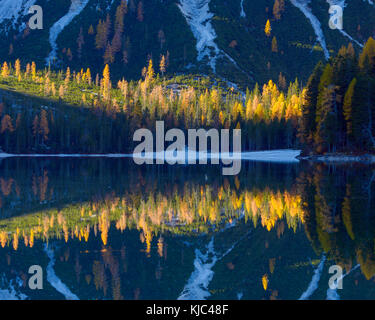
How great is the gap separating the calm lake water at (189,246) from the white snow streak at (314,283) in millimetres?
53

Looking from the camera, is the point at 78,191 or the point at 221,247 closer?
the point at 221,247

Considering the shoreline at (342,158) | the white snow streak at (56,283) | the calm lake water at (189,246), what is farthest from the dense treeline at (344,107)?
the white snow streak at (56,283)

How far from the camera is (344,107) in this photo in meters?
75.1

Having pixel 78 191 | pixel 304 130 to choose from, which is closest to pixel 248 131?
pixel 304 130

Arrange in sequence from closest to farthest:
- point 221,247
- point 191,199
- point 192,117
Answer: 1. point 221,247
2. point 191,199
3. point 192,117

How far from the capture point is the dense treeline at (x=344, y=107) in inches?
2881

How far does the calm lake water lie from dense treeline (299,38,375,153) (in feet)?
156

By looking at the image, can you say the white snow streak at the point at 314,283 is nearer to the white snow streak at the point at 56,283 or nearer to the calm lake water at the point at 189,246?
the calm lake water at the point at 189,246

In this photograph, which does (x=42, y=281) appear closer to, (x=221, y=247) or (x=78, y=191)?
(x=221, y=247)

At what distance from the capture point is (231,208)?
25016mm

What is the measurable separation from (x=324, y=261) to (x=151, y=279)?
5.13 metres

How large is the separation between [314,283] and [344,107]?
67082mm

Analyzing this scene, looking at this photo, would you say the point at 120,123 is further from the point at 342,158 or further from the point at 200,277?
the point at 200,277

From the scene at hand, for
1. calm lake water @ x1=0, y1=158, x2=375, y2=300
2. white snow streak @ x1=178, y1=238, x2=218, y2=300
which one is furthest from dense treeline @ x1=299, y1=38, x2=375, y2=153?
white snow streak @ x1=178, y1=238, x2=218, y2=300
